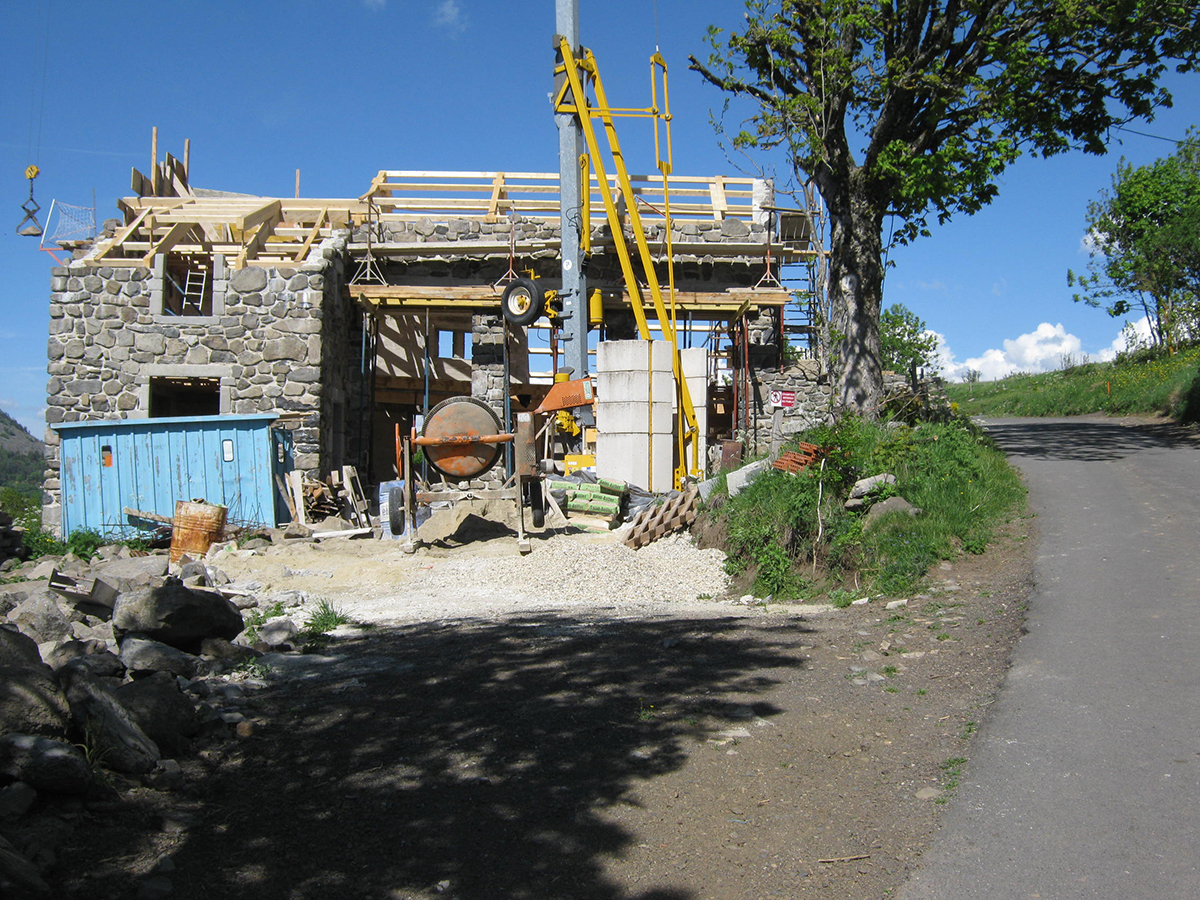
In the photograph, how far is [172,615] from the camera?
20.6 ft

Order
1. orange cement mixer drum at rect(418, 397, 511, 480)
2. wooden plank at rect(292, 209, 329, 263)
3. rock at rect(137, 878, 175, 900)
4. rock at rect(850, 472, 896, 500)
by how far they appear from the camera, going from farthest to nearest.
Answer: wooden plank at rect(292, 209, 329, 263) < orange cement mixer drum at rect(418, 397, 511, 480) < rock at rect(850, 472, 896, 500) < rock at rect(137, 878, 175, 900)

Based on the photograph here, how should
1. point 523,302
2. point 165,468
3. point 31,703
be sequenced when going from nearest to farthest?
point 31,703, point 165,468, point 523,302

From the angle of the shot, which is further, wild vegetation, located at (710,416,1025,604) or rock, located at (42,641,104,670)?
wild vegetation, located at (710,416,1025,604)

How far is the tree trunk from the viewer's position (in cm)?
1288

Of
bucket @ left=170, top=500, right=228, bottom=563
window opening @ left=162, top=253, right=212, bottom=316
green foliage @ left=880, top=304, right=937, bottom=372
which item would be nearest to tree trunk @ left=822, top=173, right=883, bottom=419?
bucket @ left=170, top=500, right=228, bottom=563

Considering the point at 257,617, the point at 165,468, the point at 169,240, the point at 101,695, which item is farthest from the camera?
the point at 169,240

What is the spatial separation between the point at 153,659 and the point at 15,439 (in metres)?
96.0

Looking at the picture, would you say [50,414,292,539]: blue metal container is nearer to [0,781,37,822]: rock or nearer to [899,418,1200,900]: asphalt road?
[0,781,37,822]: rock

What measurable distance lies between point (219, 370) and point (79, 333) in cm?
252

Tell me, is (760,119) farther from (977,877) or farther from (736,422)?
(977,877)

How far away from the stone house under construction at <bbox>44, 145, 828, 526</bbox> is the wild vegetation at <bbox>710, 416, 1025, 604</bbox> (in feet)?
11.0

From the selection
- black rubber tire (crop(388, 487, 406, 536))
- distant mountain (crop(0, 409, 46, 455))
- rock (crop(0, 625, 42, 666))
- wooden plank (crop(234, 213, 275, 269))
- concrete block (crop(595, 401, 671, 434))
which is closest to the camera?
rock (crop(0, 625, 42, 666))

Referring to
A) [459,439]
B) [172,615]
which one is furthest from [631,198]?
[172,615]

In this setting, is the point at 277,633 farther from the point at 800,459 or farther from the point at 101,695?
the point at 800,459
